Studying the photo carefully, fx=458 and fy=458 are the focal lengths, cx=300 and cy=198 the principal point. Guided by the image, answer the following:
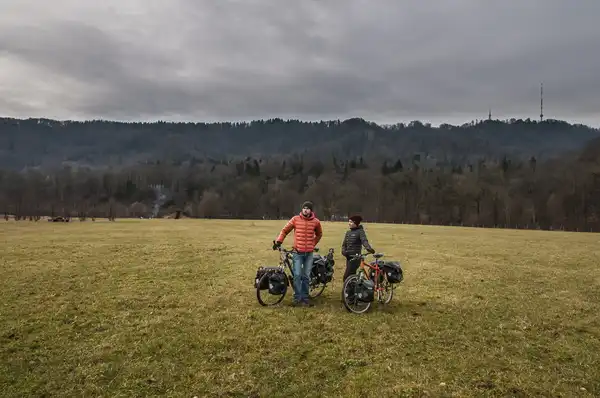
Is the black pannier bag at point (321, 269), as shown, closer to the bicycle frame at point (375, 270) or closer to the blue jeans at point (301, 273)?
the blue jeans at point (301, 273)

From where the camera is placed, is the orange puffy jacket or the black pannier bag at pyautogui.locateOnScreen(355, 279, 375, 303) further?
the orange puffy jacket

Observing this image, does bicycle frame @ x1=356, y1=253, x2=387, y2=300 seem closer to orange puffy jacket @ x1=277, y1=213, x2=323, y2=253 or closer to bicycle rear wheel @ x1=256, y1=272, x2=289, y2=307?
orange puffy jacket @ x1=277, y1=213, x2=323, y2=253

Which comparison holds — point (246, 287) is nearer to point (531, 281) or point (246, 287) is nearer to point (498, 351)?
point (498, 351)

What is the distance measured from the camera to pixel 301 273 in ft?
49.8

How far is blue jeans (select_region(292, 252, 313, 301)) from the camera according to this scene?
15031 millimetres

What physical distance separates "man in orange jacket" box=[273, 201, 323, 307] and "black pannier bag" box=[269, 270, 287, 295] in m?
0.48

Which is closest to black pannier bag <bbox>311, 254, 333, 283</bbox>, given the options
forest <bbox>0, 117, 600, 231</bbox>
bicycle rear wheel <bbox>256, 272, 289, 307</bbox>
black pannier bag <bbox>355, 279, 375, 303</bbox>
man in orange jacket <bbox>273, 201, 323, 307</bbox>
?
man in orange jacket <bbox>273, 201, 323, 307</bbox>

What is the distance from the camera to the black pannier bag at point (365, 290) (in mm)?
14203

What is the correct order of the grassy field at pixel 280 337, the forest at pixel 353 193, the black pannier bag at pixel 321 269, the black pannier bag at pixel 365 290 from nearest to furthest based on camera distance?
the grassy field at pixel 280 337, the black pannier bag at pixel 365 290, the black pannier bag at pixel 321 269, the forest at pixel 353 193

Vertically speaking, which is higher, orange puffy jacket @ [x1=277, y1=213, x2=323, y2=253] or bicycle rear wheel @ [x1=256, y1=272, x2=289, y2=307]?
orange puffy jacket @ [x1=277, y1=213, x2=323, y2=253]

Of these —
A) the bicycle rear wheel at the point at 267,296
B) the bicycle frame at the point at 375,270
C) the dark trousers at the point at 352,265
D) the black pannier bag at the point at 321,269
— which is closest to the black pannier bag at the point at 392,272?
the bicycle frame at the point at 375,270

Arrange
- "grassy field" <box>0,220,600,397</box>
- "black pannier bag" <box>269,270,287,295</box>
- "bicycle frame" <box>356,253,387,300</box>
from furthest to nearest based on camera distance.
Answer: "bicycle frame" <box>356,253,387,300</box>, "black pannier bag" <box>269,270,287,295</box>, "grassy field" <box>0,220,600,397</box>

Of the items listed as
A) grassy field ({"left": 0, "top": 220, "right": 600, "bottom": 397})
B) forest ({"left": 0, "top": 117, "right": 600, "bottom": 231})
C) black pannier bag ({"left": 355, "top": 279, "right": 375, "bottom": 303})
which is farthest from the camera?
forest ({"left": 0, "top": 117, "right": 600, "bottom": 231})

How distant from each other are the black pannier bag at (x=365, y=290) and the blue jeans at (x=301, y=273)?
180 cm
